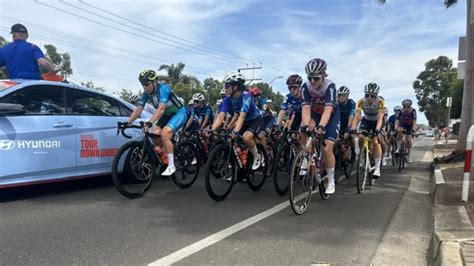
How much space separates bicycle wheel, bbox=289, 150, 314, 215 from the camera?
16.7 ft

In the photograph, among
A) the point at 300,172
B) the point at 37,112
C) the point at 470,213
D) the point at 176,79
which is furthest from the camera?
the point at 176,79

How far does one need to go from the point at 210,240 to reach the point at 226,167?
79.1 inches

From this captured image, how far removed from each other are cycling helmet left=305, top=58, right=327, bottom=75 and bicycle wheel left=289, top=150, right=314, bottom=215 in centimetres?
123

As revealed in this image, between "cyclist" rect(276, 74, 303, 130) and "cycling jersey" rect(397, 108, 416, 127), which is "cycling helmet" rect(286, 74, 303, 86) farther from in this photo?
"cycling jersey" rect(397, 108, 416, 127)

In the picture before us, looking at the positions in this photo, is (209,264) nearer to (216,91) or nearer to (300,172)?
(300,172)

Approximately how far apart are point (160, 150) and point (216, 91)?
193 ft

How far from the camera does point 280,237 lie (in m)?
4.26

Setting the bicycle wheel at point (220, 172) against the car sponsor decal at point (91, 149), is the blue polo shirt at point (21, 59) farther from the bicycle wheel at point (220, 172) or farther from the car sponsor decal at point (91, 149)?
the bicycle wheel at point (220, 172)

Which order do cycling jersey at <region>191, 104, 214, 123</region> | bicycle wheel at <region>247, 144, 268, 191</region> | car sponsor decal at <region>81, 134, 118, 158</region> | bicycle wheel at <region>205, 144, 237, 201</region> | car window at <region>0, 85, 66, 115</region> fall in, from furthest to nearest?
cycling jersey at <region>191, 104, 214, 123</region> → bicycle wheel at <region>247, 144, 268, 191</region> → car sponsor decal at <region>81, 134, 118, 158</region> → bicycle wheel at <region>205, 144, 237, 201</region> → car window at <region>0, 85, 66, 115</region>

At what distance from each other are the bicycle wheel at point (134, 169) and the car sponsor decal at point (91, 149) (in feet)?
1.78

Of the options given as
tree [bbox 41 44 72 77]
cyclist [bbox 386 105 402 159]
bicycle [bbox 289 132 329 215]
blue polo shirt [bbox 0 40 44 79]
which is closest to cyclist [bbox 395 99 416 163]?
cyclist [bbox 386 105 402 159]

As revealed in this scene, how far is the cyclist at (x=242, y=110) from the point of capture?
6.39 meters

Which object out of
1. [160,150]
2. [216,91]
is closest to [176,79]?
[216,91]

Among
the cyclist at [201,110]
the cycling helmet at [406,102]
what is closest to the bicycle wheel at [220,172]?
the cyclist at [201,110]
